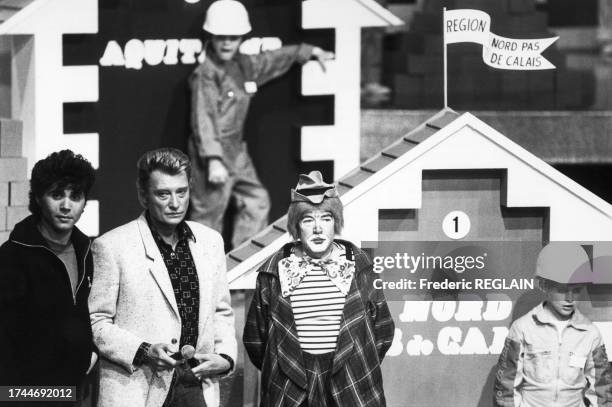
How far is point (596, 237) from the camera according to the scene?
225 inches

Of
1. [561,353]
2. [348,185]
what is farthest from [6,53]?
[561,353]

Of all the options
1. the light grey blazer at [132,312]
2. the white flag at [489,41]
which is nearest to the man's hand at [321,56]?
the white flag at [489,41]

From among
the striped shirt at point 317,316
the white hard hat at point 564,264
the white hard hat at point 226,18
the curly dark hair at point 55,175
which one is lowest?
the striped shirt at point 317,316

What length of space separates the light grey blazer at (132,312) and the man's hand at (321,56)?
11.5 feet

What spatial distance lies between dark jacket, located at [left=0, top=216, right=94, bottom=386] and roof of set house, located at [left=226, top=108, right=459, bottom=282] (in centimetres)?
106

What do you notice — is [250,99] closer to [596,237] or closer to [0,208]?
[0,208]

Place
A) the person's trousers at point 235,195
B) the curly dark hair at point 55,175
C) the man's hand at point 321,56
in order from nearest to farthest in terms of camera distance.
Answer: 1. the curly dark hair at point 55,175
2. the man's hand at point 321,56
3. the person's trousers at point 235,195

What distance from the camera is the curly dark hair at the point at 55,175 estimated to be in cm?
460

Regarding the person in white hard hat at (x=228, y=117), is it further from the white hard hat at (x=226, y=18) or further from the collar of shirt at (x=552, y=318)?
the collar of shirt at (x=552, y=318)

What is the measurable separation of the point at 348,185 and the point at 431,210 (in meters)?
0.37

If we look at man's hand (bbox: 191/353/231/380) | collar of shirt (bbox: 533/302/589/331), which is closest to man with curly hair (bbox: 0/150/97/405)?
man's hand (bbox: 191/353/231/380)

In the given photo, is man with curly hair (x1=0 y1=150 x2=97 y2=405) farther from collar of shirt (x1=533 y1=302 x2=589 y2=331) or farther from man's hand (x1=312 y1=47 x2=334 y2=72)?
man's hand (x1=312 y1=47 x2=334 y2=72)

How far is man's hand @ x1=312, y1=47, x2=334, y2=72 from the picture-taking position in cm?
795

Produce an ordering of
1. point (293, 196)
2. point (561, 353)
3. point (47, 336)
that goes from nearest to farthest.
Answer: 1. point (47, 336)
2. point (293, 196)
3. point (561, 353)
